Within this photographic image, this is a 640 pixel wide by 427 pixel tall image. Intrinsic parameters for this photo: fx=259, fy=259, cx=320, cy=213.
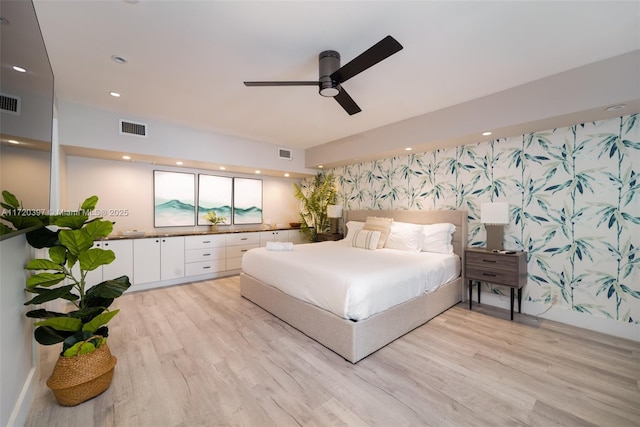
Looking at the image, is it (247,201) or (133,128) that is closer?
(133,128)

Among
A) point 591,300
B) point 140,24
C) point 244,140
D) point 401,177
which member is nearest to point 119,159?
point 244,140

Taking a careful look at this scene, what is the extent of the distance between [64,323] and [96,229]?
64 cm

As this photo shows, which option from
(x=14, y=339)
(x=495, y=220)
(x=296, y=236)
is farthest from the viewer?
(x=296, y=236)

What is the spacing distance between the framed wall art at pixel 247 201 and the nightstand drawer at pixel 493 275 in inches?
171

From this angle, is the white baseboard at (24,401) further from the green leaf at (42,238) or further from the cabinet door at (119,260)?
the cabinet door at (119,260)

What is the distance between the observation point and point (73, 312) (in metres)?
1.81

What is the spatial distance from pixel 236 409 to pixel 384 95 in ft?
10.9

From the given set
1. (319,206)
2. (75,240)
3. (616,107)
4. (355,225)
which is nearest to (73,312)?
(75,240)

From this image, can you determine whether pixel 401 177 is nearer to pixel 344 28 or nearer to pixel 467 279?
pixel 467 279

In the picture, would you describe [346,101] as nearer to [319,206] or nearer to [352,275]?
[352,275]

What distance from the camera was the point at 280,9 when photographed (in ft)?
5.90

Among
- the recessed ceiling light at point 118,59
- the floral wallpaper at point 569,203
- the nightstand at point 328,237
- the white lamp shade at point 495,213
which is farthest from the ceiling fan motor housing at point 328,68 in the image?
the nightstand at point 328,237

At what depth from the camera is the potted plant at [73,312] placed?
5.43 ft

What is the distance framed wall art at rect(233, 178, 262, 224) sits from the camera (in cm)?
566
